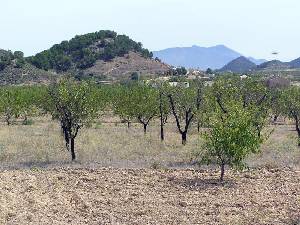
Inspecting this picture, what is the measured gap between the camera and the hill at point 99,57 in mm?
141875

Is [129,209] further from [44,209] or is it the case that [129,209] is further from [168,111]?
[168,111]

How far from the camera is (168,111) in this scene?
149 feet

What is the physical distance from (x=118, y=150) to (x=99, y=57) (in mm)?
117612

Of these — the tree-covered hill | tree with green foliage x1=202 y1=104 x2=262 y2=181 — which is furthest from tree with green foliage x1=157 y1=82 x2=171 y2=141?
the tree-covered hill

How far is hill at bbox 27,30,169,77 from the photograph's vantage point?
5586 inches

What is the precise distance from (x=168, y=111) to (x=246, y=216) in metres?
26.8

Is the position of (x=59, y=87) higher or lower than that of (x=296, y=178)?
higher

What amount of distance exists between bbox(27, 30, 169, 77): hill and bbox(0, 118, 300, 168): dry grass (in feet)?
294

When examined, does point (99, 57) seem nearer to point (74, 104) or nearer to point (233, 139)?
point (74, 104)

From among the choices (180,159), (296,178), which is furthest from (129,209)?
(180,159)

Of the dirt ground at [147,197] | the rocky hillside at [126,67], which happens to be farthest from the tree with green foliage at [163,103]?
the rocky hillside at [126,67]

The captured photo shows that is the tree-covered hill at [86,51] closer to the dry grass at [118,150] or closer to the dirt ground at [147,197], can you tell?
the dry grass at [118,150]

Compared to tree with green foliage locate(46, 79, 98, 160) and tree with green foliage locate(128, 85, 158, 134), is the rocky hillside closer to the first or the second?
tree with green foliage locate(128, 85, 158, 134)

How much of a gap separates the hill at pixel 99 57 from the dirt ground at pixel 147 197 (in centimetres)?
10780
